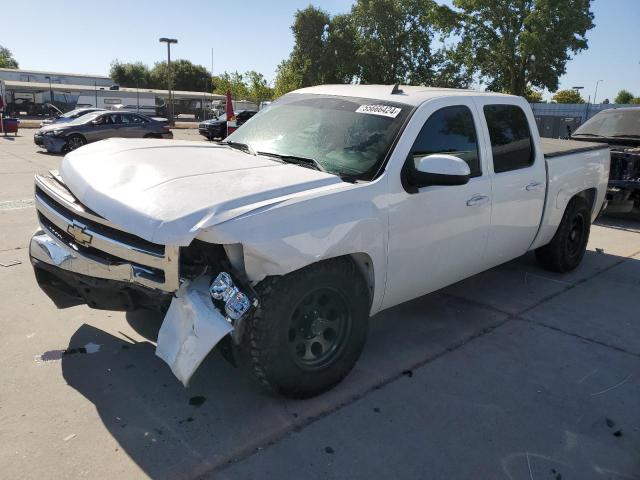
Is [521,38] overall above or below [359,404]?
above

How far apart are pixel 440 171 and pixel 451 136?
758mm

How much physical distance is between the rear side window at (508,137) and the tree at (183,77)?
8600 cm

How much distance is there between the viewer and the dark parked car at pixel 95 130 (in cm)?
1672

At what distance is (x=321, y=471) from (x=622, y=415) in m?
1.94

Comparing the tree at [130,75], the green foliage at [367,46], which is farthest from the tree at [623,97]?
the tree at [130,75]

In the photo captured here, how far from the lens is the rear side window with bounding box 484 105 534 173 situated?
4399mm

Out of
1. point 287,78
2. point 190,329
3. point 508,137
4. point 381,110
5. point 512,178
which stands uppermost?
point 287,78

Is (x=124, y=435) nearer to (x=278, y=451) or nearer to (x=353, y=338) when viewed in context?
(x=278, y=451)

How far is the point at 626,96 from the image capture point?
79.6 metres

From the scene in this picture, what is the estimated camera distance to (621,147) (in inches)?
366

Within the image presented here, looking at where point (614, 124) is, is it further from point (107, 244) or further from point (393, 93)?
point (107, 244)

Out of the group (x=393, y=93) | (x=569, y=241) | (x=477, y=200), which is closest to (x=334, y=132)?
(x=393, y=93)

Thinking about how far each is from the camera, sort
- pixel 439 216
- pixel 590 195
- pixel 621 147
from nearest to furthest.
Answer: pixel 439 216 < pixel 590 195 < pixel 621 147

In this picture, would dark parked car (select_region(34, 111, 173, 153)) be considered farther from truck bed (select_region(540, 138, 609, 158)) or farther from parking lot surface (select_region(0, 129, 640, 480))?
truck bed (select_region(540, 138, 609, 158))
